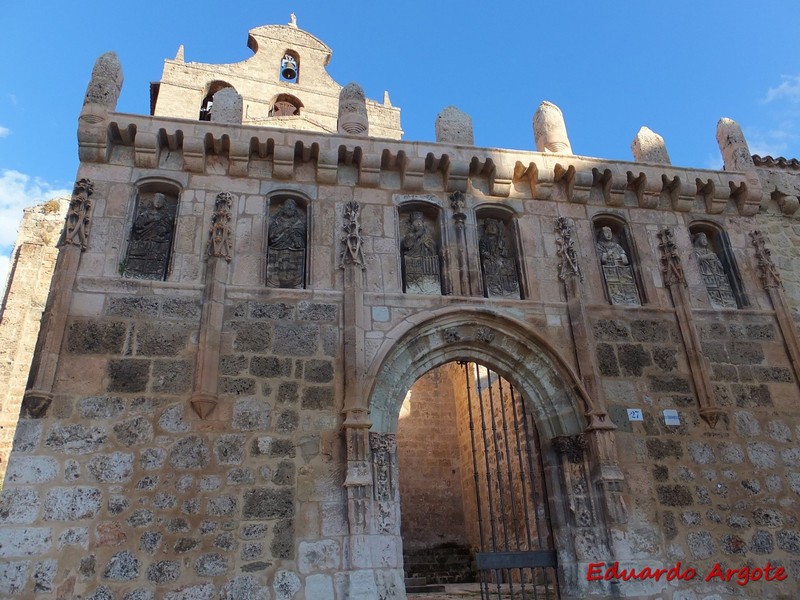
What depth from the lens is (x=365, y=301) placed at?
665cm

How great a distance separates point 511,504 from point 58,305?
6481 mm

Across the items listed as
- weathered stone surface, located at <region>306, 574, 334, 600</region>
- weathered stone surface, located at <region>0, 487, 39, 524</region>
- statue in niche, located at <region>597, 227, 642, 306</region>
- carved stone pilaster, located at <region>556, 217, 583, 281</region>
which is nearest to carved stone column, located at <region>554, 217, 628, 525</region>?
carved stone pilaster, located at <region>556, 217, 583, 281</region>

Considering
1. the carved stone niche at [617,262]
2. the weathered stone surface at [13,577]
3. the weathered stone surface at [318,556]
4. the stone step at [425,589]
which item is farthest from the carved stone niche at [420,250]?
the stone step at [425,589]

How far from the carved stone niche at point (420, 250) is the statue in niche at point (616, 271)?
2122 millimetres

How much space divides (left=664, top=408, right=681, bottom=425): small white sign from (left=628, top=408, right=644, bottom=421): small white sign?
29 centimetres

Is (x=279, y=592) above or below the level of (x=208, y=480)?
below

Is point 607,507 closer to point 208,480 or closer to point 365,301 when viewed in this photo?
point 365,301

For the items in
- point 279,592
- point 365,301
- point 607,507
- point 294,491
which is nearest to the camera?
point 279,592

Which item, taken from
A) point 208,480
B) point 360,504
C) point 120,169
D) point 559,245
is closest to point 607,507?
point 360,504

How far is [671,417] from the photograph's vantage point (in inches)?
266

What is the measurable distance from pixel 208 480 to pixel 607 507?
3.92 meters

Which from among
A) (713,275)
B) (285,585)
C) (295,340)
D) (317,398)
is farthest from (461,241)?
(285,585)

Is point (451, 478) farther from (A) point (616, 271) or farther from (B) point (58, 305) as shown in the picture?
(B) point (58, 305)

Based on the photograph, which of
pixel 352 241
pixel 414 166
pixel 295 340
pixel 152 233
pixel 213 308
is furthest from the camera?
pixel 414 166
